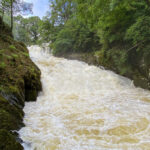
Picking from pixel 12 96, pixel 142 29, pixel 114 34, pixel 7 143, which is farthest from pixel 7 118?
pixel 114 34

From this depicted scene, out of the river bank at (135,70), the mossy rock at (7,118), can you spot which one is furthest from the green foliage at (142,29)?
the mossy rock at (7,118)

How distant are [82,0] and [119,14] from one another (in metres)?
2.48

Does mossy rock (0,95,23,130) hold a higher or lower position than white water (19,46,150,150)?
higher

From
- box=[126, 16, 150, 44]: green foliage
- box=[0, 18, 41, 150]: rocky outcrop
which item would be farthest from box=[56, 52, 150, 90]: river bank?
box=[0, 18, 41, 150]: rocky outcrop

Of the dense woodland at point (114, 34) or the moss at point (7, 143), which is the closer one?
the moss at point (7, 143)

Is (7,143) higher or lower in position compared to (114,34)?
lower

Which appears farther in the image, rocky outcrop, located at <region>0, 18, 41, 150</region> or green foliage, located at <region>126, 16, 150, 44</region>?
green foliage, located at <region>126, 16, 150, 44</region>

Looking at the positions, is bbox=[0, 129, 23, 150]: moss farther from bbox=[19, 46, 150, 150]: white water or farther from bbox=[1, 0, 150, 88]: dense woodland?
bbox=[1, 0, 150, 88]: dense woodland

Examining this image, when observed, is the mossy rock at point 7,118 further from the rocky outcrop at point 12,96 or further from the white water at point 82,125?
the white water at point 82,125

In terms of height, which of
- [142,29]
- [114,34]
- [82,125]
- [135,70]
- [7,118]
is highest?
[114,34]

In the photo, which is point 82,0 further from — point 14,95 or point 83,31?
point 14,95

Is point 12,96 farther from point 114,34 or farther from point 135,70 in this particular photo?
point 114,34

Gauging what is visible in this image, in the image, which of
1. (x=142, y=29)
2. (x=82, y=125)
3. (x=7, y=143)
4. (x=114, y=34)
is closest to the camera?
(x=7, y=143)

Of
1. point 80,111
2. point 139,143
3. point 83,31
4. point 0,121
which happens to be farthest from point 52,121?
point 83,31
